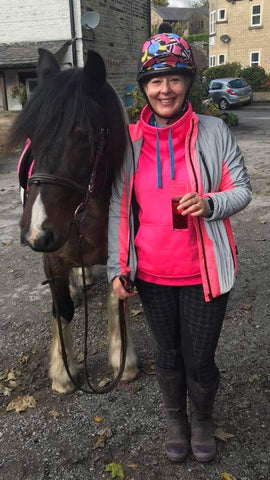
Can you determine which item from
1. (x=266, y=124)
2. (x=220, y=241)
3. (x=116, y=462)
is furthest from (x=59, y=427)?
(x=266, y=124)

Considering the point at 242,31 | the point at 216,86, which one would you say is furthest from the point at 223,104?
the point at 242,31

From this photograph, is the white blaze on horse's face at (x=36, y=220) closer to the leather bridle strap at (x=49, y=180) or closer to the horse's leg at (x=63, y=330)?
the leather bridle strap at (x=49, y=180)

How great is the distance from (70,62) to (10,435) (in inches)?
516

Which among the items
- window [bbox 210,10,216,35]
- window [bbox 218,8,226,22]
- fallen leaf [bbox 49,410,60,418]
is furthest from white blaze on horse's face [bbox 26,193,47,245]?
window [bbox 210,10,216,35]

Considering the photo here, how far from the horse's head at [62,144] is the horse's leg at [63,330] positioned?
890mm

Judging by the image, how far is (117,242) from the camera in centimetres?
223

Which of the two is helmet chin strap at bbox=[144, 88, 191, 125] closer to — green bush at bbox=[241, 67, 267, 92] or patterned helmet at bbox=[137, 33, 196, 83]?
patterned helmet at bbox=[137, 33, 196, 83]

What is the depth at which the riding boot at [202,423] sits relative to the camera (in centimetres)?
236

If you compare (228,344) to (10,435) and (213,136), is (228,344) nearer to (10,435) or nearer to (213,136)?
(10,435)

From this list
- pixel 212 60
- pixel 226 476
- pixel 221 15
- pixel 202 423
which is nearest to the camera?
pixel 226 476

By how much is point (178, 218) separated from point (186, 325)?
0.63m

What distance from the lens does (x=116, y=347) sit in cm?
333

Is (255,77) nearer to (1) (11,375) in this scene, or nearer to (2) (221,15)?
(2) (221,15)

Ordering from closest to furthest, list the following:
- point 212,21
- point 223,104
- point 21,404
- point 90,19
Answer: point 21,404, point 90,19, point 223,104, point 212,21
